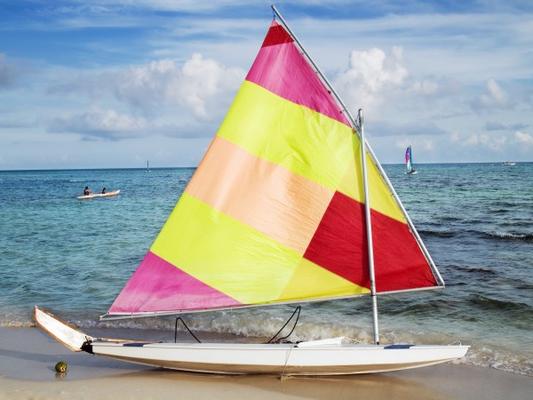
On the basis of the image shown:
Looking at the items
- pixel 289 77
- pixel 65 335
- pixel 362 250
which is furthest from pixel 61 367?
pixel 289 77

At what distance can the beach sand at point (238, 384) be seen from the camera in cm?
895

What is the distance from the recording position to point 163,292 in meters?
8.80

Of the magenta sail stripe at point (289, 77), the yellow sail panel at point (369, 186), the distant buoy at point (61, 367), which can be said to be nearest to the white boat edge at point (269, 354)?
the distant buoy at point (61, 367)

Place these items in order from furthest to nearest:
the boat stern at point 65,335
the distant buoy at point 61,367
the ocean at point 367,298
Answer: the ocean at point 367,298 → the distant buoy at point 61,367 → the boat stern at point 65,335

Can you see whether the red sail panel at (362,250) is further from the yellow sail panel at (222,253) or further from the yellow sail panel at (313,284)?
the yellow sail panel at (222,253)

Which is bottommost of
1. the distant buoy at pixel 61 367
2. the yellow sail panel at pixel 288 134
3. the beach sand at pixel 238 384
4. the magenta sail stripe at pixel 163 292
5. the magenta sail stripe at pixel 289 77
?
the beach sand at pixel 238 384

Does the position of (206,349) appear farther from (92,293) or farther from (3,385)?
(92,293)

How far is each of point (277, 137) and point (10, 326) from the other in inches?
351

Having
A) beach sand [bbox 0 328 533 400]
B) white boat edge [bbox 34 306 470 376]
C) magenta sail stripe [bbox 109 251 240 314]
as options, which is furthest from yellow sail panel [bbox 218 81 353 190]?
beach sand [bbox 0 328 533 400]

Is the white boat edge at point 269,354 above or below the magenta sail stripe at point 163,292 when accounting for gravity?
below

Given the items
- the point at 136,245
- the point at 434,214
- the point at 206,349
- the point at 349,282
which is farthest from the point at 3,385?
the point at 434,214

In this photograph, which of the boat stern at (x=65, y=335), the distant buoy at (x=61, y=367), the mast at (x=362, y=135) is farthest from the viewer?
the distant buoy at (x=61, y=367)

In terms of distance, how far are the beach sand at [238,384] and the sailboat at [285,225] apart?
0.52 metres

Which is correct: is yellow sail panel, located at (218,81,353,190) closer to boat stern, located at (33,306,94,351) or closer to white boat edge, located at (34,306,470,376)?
white boat edge, located at (34,306,470,376)
